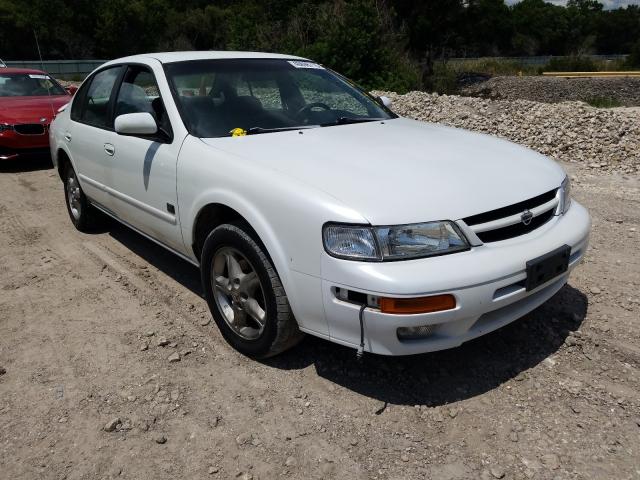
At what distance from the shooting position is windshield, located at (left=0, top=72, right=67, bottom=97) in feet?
30.5

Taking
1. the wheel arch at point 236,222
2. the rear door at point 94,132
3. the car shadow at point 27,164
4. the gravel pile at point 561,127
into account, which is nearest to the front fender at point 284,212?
the wheel arch at point 236,222

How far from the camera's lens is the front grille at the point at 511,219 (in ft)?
8.06

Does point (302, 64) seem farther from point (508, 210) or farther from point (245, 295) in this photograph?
point (508, 210)

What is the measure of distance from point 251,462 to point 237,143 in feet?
5.50

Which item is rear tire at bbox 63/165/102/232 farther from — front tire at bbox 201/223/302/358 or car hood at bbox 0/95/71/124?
car hood at bbox 0/95/71/124

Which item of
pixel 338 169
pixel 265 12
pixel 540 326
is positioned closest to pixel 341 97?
pixel 338 169

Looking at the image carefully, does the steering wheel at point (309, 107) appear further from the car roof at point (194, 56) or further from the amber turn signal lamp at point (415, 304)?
the amber turn signal lamp at point (415, 304)

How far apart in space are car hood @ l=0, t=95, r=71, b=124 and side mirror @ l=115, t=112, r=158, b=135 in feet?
19.4

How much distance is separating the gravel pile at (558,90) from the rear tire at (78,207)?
1659 centimetres

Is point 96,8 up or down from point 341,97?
up

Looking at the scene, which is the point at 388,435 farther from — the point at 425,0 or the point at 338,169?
the point at 425,0

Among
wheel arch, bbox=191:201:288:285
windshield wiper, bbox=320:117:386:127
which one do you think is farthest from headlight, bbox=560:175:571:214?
wheel arch, bbox=191:201:288:285

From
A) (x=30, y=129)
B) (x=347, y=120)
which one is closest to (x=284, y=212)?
(x=347, y=120)

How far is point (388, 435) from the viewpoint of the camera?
8.05 feet
